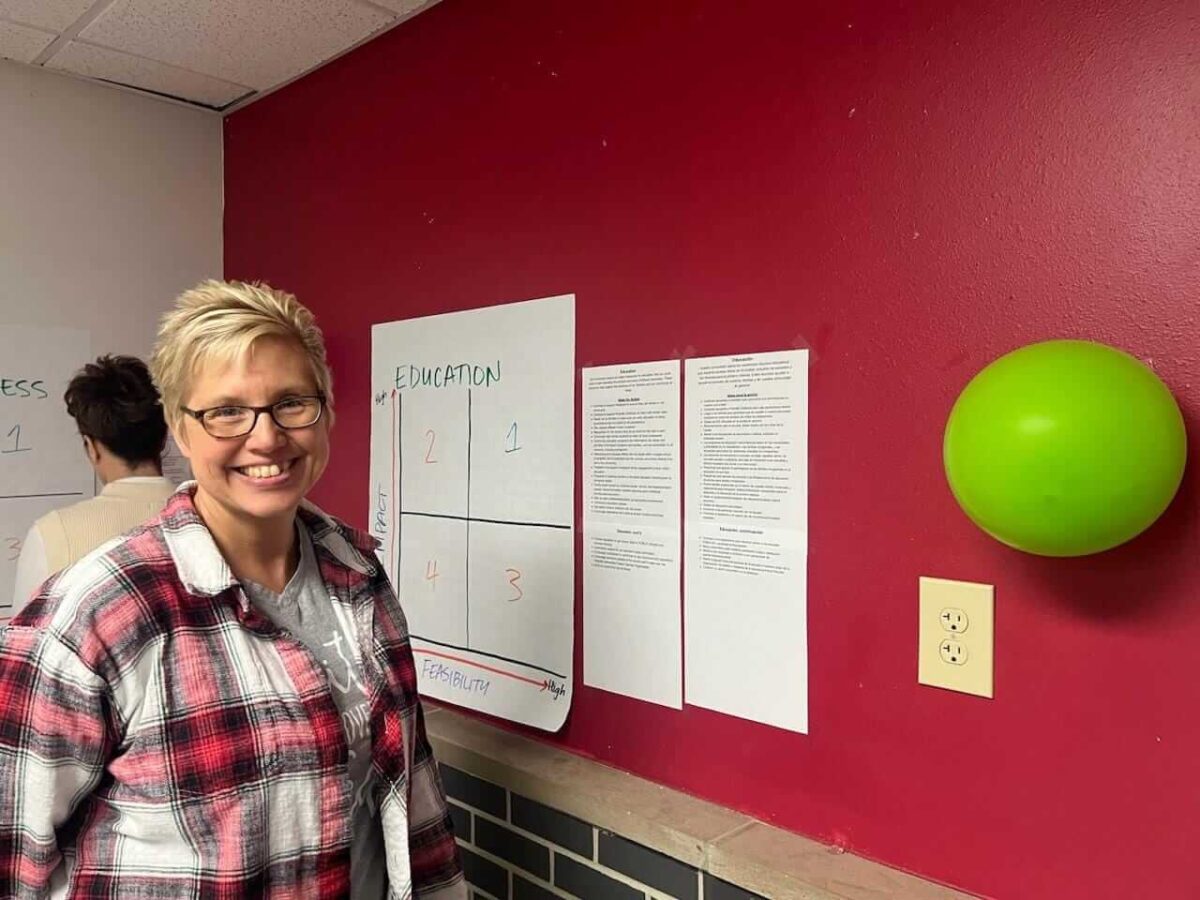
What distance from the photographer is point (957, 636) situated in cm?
106

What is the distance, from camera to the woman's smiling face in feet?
3.30

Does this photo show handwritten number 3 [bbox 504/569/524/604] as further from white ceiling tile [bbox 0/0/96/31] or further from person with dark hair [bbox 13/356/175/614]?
white ceiling tile [bbox 0/0/96/31]

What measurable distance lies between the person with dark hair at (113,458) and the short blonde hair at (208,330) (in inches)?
23.7

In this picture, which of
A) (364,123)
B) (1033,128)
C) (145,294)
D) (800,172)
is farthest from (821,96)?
(145,294)

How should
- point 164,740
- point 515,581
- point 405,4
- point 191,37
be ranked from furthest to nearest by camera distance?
point 191,37 → point 405,4 → point 515,581 → point 164,740

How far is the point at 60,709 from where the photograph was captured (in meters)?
0.88

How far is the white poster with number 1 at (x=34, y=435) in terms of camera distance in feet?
6.42

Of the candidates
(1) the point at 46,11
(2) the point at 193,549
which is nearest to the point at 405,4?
(1) the point at 46,11

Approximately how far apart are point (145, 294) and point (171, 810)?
1.59 meters

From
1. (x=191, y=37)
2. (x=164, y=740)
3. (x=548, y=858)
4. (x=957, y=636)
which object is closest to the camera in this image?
(x=164, y=740)

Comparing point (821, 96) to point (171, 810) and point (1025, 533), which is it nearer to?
point (1025, 533)

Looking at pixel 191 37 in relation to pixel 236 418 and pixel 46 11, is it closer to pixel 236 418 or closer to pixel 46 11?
pixel 46 11

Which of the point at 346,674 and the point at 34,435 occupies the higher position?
the point at 34,435

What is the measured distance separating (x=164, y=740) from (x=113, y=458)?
0.89 meters
